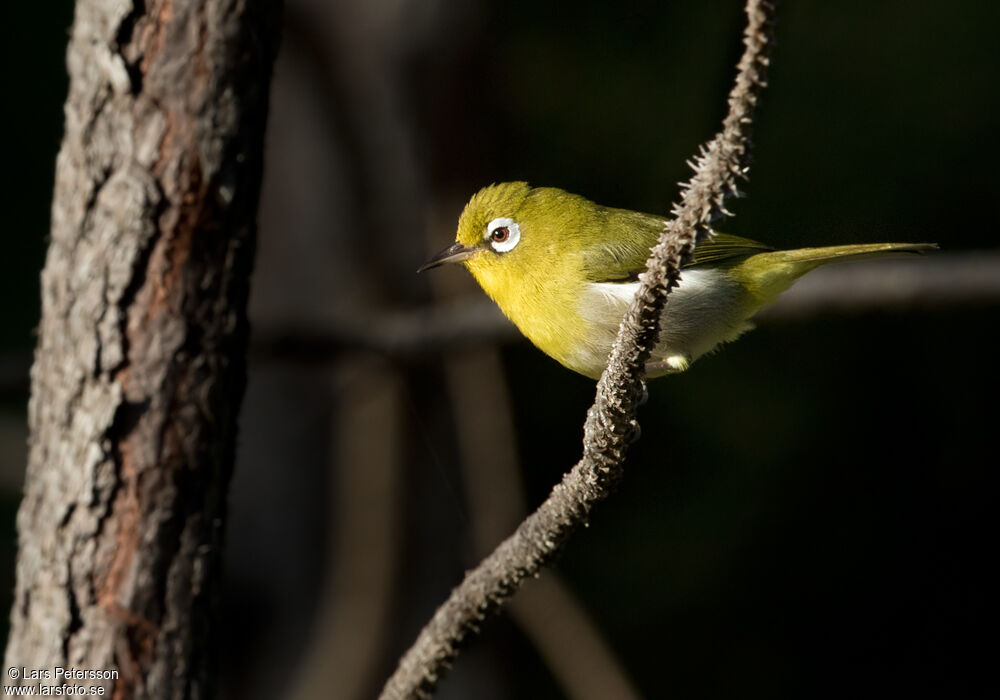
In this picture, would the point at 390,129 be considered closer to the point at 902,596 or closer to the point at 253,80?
the point at 253,80

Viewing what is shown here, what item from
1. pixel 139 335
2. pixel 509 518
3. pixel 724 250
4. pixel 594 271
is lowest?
pixel 509 518

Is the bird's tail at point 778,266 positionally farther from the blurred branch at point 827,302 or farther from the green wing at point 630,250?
the blurred branch at point 827,302

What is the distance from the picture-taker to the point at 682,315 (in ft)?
10.0

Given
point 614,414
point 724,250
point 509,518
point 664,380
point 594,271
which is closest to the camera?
point 614,414

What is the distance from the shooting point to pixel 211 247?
2.67m

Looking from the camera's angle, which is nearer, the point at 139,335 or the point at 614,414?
the point at 614,414

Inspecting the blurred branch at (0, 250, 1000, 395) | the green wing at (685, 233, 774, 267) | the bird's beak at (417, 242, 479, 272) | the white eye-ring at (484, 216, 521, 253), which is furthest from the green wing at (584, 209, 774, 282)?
the blurred branch at (0, 250, 1000, 395)

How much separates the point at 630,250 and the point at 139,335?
142 cm

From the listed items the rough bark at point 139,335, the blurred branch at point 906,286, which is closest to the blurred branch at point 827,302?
the blurred branch at point 906,286

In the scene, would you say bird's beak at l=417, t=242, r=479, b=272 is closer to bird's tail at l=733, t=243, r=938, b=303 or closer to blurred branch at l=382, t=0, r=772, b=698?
bird's tail at l=733, t=243, r=938, b=303

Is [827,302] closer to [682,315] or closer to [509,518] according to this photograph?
[682,315]

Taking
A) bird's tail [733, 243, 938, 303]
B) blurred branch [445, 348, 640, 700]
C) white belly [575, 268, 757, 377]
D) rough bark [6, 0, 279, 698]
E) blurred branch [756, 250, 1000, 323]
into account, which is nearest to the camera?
rough bark [6, 0, 279, 698]

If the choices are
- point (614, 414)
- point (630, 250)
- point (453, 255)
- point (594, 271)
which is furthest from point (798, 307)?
point (614, 414)

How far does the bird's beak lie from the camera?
3312 mm
